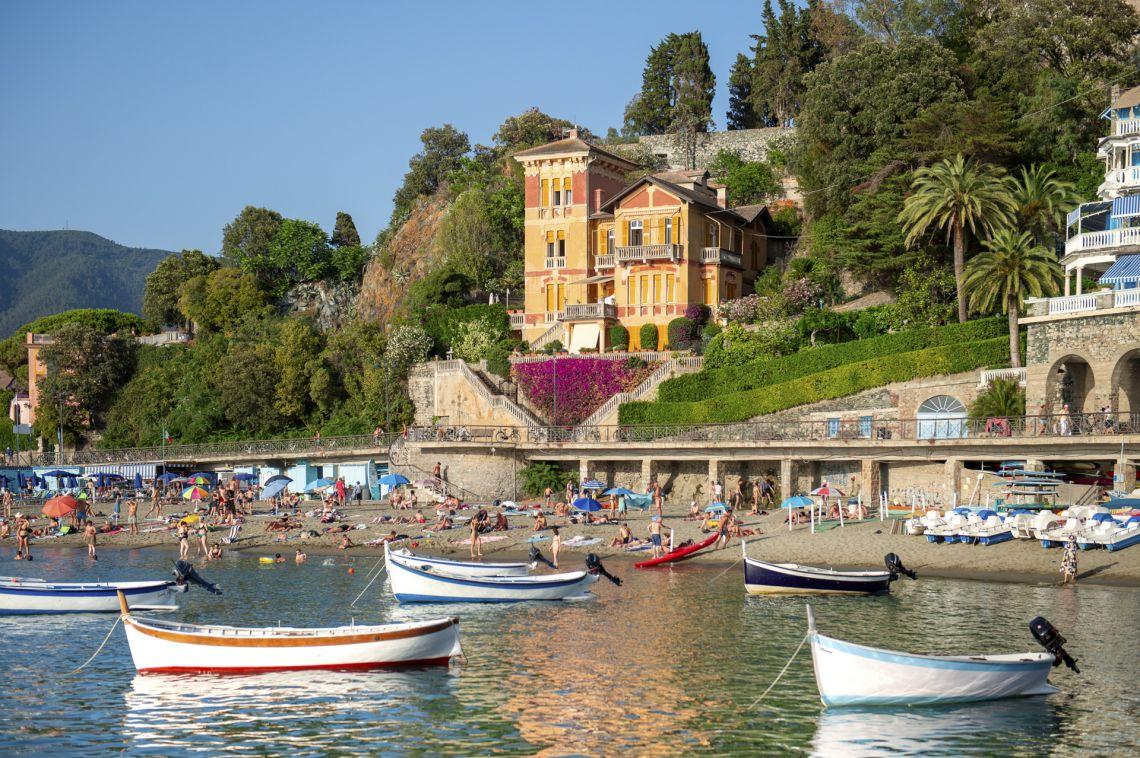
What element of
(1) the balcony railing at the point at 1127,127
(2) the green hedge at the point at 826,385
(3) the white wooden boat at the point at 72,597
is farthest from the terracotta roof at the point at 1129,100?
(3) the white wooden boat at the point at 72,597

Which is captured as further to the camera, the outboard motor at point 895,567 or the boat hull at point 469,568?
the boat hull at point 469,568

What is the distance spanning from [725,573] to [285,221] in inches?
2484

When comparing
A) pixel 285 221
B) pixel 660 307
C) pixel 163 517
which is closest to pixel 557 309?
pixel 660 307

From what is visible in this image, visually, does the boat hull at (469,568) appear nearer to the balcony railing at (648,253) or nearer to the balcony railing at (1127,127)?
the balcony railing at (648,253)

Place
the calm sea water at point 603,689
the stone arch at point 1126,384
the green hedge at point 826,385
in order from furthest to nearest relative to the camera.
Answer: the green hedge at point 826,385 < the stone arch at point 1126,384 < the calm sea water at point 603,689

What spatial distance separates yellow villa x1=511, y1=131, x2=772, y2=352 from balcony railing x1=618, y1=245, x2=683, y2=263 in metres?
0.06

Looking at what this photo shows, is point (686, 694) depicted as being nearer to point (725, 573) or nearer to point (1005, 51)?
point (725, 573)

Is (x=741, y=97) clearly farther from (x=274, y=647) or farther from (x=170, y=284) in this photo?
(x=274, y=647)

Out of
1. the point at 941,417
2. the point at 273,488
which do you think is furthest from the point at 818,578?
the point at 273,488

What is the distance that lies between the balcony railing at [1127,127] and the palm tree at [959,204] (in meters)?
5.07

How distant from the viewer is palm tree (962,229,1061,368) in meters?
49.2

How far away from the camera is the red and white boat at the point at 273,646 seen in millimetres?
26172

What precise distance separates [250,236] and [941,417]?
63.2m

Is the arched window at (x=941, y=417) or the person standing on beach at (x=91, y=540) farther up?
the arched window at (x=941, y=417)
